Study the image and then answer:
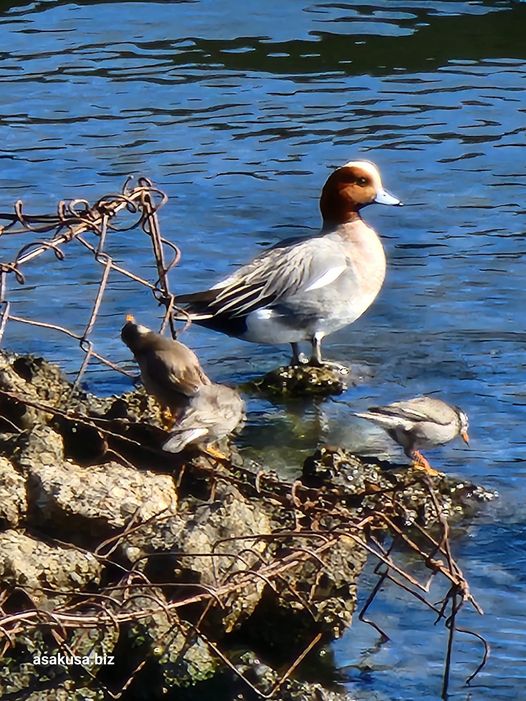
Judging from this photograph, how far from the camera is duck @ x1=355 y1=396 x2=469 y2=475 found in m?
6.46

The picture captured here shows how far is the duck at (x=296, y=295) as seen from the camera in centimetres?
829

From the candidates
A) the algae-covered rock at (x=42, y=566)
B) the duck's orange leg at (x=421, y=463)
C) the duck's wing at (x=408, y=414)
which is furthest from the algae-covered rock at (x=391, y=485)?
the algae-covered rock at (x=42, y=566)

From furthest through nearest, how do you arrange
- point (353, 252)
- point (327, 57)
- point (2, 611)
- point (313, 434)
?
point (327, 57)
point (353, 252)
point (313, 434)
point (2, 611)

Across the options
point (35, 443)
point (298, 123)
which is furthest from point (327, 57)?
point (35, 443)

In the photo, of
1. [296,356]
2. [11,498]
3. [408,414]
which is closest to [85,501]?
[11,498]

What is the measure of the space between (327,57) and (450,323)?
6.28 m

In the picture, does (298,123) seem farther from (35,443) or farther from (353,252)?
(35,443)

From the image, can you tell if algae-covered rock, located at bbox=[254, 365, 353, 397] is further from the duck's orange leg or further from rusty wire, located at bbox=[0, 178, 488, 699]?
rusty wire, located at bbox=[0, 178, 488, 699]

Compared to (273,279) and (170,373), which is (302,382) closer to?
(273,279)

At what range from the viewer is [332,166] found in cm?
1186

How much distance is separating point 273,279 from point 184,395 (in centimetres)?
252

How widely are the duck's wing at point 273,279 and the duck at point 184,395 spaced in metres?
1.59

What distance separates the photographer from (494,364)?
26.8ft

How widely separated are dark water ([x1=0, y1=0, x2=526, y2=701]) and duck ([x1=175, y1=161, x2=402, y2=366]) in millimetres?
237
